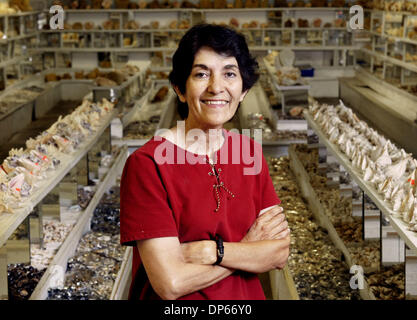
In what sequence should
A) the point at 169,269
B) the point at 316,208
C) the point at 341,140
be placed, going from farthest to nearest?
the point at 316,208 < the point at 341,140 < the point at 169,269

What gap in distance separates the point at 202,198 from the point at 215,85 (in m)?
0.29

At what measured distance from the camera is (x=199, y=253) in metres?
1.58

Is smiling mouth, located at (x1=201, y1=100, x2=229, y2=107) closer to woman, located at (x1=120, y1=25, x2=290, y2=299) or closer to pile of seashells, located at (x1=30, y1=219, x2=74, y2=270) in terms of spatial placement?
woman, located at (x1=120, y1=25, x2=290, y2=299)

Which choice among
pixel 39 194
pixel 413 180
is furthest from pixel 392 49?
pixel 39 194

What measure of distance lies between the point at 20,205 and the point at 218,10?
30.8 feet

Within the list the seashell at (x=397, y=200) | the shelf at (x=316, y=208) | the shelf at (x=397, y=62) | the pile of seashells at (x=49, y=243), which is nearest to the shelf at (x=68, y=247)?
the pile of seashells at (x=49, y=243)

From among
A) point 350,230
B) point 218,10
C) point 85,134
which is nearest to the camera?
point 350,230

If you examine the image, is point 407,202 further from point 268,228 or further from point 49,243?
point 49,243

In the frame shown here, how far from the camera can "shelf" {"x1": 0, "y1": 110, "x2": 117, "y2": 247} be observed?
9.28 feet

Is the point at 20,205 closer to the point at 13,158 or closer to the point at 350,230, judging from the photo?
the point at 13,158

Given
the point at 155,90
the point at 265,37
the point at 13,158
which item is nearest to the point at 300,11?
the point at 265,37

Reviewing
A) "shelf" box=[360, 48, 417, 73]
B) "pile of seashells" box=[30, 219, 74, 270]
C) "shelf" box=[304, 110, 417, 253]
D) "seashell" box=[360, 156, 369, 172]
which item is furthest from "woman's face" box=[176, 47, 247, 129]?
"shelf" box=[360, 48, 417, 73]

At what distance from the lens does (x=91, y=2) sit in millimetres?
12273

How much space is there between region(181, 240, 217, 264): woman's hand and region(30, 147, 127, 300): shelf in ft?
6.21
